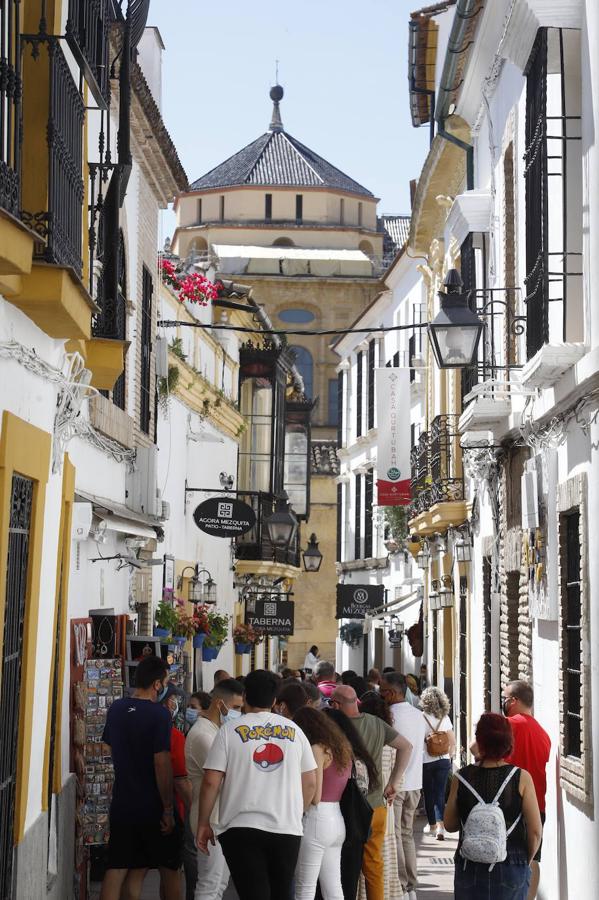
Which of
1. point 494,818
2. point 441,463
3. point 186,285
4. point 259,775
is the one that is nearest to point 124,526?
point 259,775

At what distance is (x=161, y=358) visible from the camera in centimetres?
1884

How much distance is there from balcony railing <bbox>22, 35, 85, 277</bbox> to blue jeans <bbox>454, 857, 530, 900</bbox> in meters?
3.84

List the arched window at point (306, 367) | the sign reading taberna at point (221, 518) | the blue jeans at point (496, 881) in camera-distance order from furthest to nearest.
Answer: the arched window at point (306, 367) < the sign reading taberna at point (221, 518) < the blue jeans at point (496, 881)

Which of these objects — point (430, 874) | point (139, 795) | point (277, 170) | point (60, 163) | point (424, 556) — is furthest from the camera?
point (277, 170)

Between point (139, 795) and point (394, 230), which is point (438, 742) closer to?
point (139, 795)

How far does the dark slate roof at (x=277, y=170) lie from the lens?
58844mm

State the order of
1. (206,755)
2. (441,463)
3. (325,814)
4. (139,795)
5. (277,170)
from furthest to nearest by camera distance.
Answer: (277,170)
(441,463)
(206,755)
(139,795)
(325,814)

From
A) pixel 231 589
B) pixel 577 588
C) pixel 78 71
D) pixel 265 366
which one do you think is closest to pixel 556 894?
pixel 577 588

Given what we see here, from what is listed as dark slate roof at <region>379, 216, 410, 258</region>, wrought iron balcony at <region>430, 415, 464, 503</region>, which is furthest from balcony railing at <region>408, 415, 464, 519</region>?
dark slate roof at <region>379, 216, 410, 258</region>

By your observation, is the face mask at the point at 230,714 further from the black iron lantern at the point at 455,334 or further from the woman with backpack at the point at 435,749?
the woman with backpack at the point at 435,749

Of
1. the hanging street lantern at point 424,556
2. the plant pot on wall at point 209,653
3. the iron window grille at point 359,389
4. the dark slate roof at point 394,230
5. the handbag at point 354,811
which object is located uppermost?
the dark slate roof at point 394,230

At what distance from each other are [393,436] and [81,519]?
42.3 feet

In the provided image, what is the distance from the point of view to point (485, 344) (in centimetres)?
1447

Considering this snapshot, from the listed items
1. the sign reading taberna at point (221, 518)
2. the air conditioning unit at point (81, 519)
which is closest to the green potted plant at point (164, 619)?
the sign reading taberna at point (221, 518)
